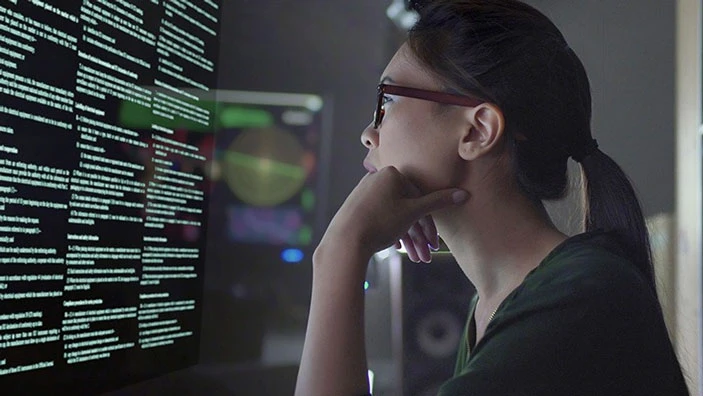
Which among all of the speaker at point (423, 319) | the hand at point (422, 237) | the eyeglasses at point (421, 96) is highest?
the eyeglasses at point (421, 96)

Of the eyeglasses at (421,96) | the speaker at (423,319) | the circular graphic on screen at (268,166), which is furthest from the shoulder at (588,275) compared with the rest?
the circular graphic on screen at (268,166)

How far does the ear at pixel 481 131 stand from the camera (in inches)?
37.3

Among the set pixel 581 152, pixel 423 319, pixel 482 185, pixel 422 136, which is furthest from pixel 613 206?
pixel 423 319

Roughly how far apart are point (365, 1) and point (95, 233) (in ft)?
2.56

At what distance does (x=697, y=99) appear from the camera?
140 cm

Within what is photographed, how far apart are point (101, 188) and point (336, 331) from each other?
45 cm

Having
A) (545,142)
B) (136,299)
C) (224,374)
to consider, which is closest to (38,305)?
(136,299)

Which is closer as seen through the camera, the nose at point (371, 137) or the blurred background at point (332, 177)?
the nose at point (371, 137)

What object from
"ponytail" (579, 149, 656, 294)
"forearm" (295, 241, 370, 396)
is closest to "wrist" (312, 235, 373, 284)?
"forearm" (295, 241, 370, 396)

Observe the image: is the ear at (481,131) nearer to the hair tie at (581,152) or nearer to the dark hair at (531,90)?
the dark hair at (531,90)

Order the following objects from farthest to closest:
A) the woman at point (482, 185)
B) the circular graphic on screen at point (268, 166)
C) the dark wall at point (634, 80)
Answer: the circular graphic on screen at point (268, 166)
the dark wall at point (634, 80)
the woman at point (482, 185)

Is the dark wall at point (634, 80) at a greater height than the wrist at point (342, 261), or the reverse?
the dark wall at point (634, 80)

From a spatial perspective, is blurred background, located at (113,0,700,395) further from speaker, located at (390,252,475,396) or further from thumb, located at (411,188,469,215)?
thumb, located at (411,188,469,215)

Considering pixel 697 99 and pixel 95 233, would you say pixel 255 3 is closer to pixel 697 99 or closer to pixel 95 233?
pixel 95 233
